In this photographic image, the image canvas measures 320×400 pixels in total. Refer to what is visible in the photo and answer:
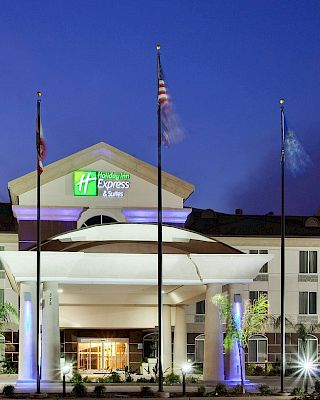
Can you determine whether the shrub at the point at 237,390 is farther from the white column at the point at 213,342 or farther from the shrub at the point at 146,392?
the white column at the point at 213,342

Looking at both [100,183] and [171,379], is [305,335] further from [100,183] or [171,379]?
[171,379]

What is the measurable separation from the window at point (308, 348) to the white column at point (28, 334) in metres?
27.0

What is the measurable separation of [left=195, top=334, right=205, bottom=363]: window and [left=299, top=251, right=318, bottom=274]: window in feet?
29.3

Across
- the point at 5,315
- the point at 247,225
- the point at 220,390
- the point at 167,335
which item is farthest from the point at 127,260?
the point at 247,225

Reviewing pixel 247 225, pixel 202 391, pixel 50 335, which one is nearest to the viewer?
pixel 202 391

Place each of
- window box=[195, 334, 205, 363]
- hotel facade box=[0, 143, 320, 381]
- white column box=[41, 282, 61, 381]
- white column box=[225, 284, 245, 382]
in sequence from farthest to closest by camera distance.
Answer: window box=[195, 334, 205, 363] → white column box=[225, 284, 245, 382] → hotel facade box=[0, 143, 320, 381] → white column box=[41, 282, 61, 381]

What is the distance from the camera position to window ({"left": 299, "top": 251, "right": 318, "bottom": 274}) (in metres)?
70.6

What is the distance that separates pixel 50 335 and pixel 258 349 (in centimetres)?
2627

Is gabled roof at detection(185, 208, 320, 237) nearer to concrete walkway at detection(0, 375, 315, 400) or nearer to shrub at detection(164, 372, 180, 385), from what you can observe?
concrete walkway at detection(0, 375, 315, 400)

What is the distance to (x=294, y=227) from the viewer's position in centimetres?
7350

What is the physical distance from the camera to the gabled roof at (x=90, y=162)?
60.0 metres

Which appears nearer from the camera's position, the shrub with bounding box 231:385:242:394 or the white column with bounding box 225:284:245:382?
the shrub with bounding box 231:385:242:394

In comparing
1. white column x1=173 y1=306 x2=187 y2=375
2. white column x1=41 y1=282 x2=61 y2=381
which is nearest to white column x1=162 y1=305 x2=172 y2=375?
white column x1=173 y1=306 x2=187 y2=375

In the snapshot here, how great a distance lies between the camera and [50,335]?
155 feet
